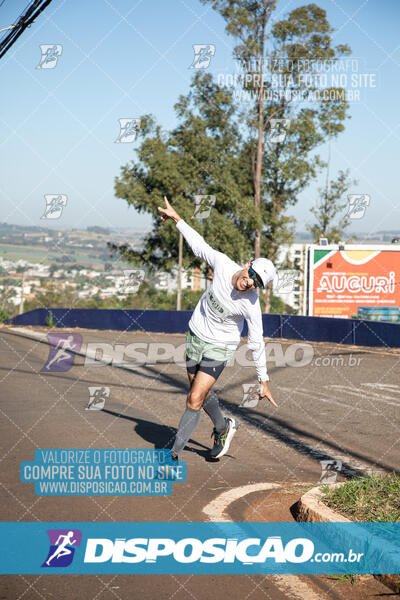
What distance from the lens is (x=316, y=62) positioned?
41.2m

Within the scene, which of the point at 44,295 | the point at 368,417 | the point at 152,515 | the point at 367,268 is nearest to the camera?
the point at 152,515

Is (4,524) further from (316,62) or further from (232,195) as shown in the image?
(316,62)

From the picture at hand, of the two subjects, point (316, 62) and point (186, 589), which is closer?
point (186, 589)

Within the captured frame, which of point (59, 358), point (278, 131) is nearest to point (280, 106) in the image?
point (278, 131)

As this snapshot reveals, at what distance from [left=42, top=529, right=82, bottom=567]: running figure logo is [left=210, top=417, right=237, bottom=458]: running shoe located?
81.5 inches

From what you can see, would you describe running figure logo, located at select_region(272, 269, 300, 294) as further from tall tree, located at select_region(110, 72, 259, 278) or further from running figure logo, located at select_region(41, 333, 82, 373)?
running figure logo, located at select_region(41, 333, 82, 373)

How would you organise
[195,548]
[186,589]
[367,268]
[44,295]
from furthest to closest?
[44,295] → [367,268] → [195,548] → [186,589]

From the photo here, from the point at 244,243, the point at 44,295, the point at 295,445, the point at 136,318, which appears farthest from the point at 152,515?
the point at 44,295

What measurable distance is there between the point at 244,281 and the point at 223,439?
1.64m

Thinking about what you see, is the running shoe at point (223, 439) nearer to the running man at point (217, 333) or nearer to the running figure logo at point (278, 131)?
the running man at point (217, 333)

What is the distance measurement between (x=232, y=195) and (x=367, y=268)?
13.6 meters

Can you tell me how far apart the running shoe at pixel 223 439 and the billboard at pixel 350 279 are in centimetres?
2318

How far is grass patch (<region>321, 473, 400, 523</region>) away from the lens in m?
4.29

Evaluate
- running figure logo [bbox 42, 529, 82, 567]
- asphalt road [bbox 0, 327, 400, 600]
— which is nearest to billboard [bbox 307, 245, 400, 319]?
asphalt road [bbox 0, 327, 400, 600]
